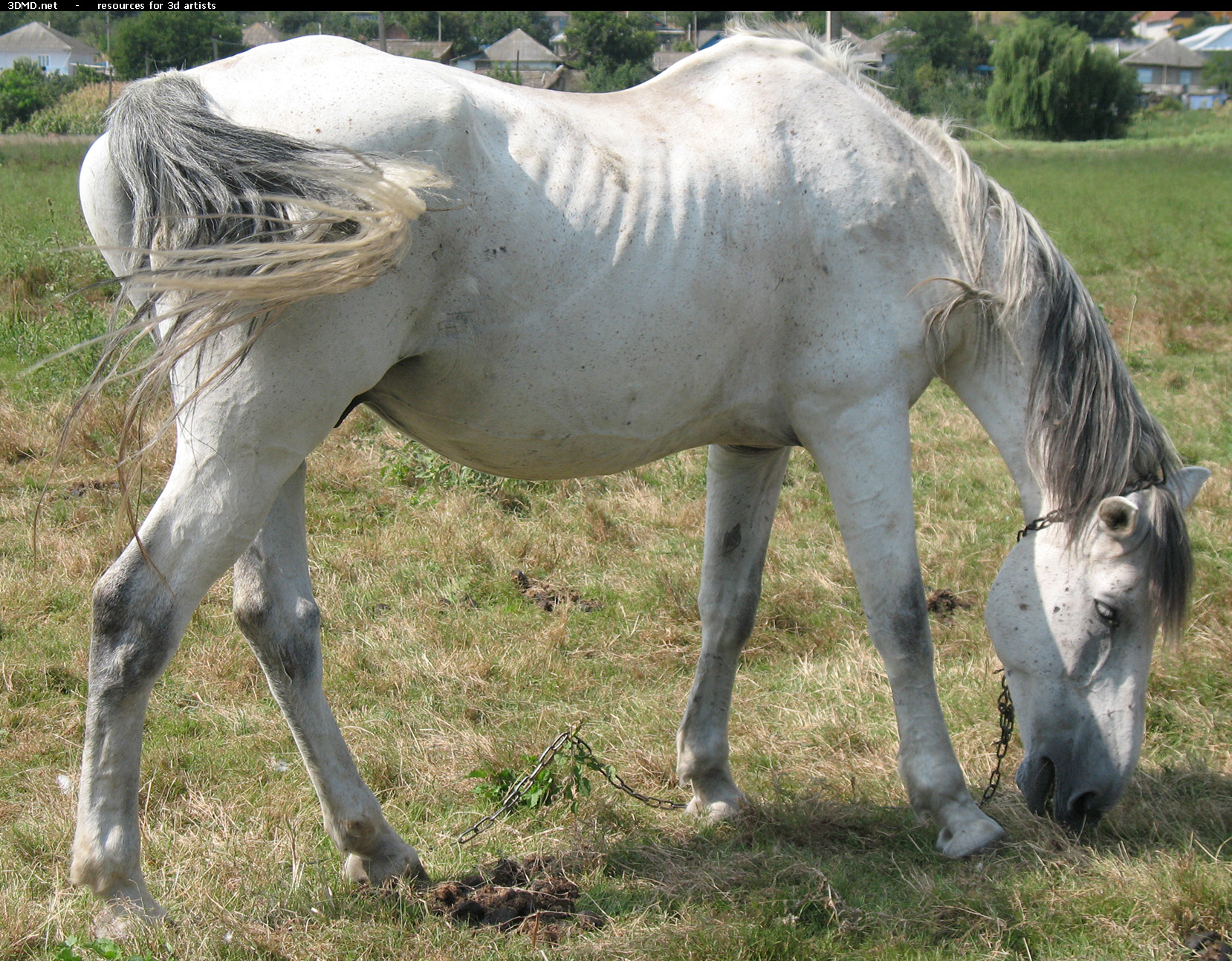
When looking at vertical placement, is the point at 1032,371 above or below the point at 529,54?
below

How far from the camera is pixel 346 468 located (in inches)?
222

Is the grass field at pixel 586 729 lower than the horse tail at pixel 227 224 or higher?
lower

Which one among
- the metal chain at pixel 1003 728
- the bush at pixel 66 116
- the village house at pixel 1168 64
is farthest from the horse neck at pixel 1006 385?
the village house at pixel 1168 64

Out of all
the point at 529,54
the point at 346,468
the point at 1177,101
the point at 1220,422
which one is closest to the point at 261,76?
the point at 346,468

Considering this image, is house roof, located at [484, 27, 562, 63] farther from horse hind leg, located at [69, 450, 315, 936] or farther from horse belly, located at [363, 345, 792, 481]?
horse hind leg, located at [69, 450, 315, 936]

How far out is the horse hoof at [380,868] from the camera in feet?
8.63

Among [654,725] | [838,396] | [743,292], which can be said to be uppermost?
[743,292]

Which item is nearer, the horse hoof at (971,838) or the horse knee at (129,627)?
the horse knee at (129,627)

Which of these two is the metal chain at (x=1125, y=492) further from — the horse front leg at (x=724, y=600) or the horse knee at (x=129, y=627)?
the horse knee at (x=129, y=627)

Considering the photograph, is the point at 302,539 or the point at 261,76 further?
the point at 302,539

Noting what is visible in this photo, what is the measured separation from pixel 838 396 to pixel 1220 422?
17.5 feet

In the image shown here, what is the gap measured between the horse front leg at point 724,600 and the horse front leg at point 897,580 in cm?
41

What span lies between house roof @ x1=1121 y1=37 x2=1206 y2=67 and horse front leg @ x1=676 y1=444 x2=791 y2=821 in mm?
106427

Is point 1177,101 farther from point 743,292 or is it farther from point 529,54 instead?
point 743,292
